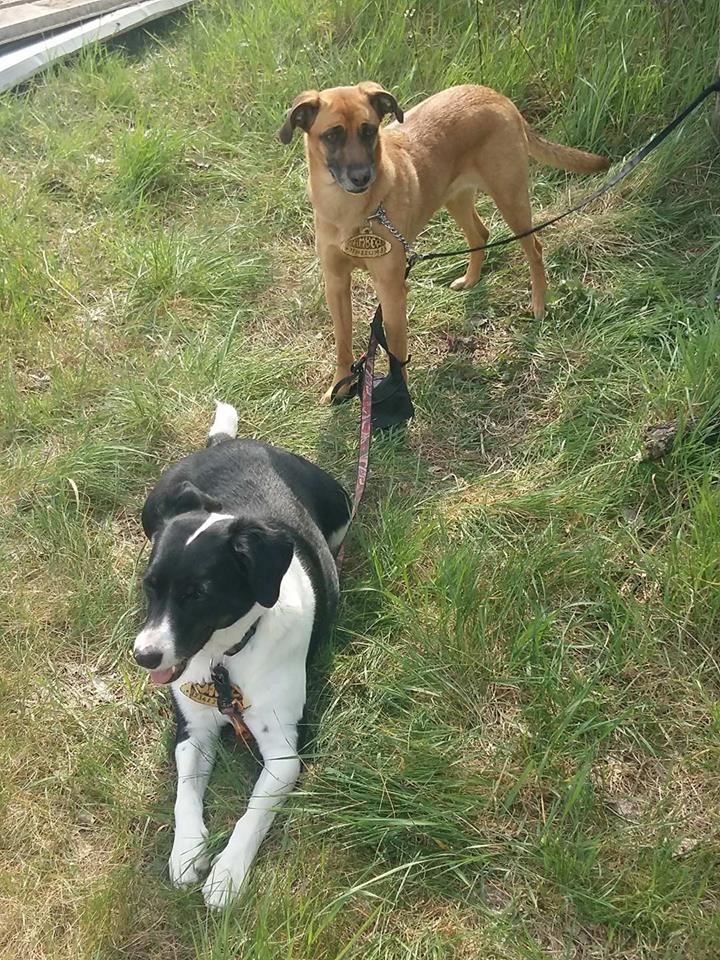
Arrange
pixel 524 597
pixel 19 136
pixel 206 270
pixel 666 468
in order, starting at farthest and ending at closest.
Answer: pixel 19 136
pixel 206 270
pixel 666 468
pixel 524 597

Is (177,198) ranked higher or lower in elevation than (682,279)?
higher

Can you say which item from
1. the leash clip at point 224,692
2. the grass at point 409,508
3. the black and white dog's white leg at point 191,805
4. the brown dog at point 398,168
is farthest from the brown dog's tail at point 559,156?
the black and white dog's white leg at point 191,805

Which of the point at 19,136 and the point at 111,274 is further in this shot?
the point at 19,136

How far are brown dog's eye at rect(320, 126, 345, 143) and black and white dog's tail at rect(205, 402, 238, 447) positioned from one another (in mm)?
1032

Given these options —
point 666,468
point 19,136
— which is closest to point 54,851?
point 666,468

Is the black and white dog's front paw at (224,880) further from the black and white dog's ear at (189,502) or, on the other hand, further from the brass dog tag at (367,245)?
the brass dog tag at (367,245)

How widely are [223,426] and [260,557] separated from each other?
116cm

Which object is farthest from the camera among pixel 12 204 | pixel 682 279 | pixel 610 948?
pixel 12 204

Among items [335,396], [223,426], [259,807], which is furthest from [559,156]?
[259,807]

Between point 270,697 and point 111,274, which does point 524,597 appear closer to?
point 270,697

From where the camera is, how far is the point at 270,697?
7.65 feet

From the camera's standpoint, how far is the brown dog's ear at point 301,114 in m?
3.08

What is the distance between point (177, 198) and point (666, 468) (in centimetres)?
312

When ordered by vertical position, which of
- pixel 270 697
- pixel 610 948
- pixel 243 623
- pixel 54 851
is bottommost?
pixel 610 948
